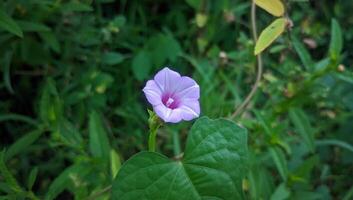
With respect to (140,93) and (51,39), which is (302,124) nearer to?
(140,93)

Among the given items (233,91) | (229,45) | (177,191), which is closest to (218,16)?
(229,45)

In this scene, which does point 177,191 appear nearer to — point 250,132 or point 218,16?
point 250,132

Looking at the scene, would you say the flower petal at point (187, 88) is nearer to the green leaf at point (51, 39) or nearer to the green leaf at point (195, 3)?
the green leaf at point (51, 39)

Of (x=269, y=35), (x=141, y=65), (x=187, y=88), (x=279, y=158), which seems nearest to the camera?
(x=187, y=88)

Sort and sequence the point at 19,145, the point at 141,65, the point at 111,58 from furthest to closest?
the point at 141,65 → the point at 111,58 → the point at 19,145

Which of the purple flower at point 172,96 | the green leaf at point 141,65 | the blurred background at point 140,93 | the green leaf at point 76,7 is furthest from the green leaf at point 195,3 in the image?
the purple flower at point 172,96

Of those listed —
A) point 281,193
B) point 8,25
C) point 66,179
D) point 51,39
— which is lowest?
point 281,193

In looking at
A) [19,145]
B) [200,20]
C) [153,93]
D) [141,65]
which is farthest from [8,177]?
[200,20]
